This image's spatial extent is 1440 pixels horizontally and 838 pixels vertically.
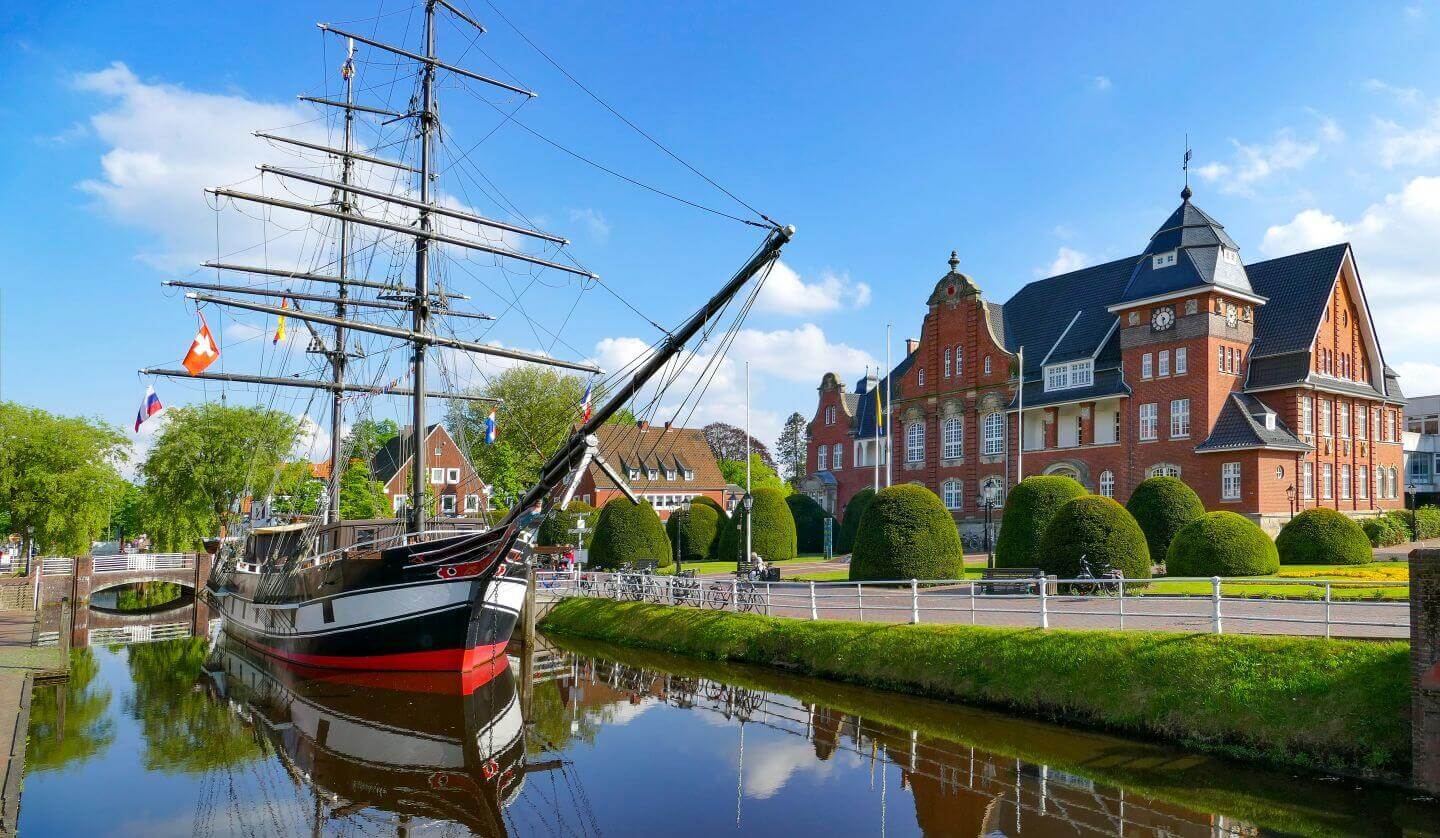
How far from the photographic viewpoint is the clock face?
4191 centimetres

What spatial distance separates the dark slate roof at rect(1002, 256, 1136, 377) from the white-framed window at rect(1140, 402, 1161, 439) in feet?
15.6

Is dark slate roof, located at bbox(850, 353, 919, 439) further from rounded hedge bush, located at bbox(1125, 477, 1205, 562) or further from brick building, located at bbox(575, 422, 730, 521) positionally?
rounded hedge bush, located at bbox(1125, 477, 1205, 562)

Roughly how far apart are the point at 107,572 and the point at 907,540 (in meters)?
36.6

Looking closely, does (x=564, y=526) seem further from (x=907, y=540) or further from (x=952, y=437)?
(x=952, y=437)

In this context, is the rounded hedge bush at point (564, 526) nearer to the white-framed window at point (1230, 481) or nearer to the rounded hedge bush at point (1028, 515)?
the rounded hedge bush at point (1028, 515)

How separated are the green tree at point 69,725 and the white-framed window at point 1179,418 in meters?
41.7

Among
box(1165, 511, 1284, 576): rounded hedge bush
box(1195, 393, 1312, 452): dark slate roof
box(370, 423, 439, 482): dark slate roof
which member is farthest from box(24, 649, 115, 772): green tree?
box(370, 423, 439, 482): dark slate roof

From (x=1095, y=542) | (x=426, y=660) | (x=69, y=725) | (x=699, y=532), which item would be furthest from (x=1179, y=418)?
(x=69, y=725)

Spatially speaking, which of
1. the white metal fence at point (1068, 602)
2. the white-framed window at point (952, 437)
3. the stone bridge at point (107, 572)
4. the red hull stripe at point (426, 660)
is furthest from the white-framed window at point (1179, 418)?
the stone bridge at point (107, 572)

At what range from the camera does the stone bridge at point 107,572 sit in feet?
126

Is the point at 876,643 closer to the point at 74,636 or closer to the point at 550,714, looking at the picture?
the point at 550,714

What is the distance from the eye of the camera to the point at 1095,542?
25.2 m

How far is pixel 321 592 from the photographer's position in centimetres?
2203

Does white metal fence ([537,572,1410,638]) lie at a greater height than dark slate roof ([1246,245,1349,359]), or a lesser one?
lesser
